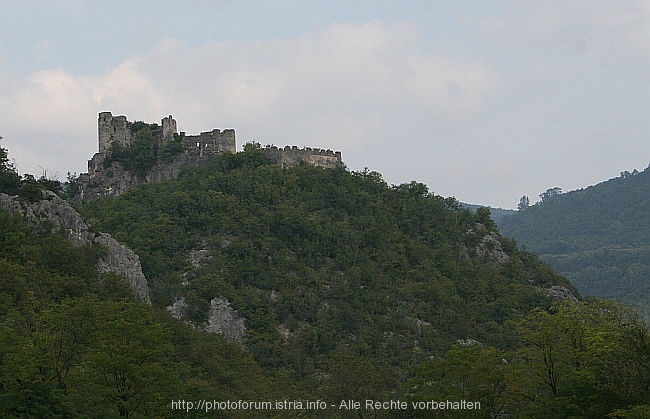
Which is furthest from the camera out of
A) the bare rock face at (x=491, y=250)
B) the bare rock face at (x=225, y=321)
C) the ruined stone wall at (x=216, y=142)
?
the ruined stone wall at (x=216, y=142)

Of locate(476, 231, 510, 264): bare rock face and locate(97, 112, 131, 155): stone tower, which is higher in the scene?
locate(97, 112, 131, 155): stone tower

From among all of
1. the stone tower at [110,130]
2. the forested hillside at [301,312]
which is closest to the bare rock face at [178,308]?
the forested hillside at [301,312]

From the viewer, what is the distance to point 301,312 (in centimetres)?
6088

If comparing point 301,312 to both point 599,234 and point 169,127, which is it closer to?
point 169,127

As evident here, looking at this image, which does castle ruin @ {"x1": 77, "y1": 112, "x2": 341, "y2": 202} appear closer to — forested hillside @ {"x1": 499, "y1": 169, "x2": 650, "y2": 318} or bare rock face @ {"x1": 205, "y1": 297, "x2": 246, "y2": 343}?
bare rock face @ {"x1": 205, "y1": 297, "x2": 246, "y2": 343}

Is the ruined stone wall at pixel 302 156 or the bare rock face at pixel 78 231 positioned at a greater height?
the ruined stone wall at pixel 302 156

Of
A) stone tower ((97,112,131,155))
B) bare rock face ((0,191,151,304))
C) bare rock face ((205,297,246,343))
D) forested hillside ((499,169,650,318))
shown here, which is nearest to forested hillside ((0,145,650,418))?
bare rock face ((205,297,246,343))

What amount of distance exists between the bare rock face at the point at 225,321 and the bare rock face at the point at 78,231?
5205 mm

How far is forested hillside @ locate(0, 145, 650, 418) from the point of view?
109 feet

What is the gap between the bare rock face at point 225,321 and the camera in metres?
57.5

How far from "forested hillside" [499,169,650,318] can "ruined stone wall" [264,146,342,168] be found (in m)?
48.3

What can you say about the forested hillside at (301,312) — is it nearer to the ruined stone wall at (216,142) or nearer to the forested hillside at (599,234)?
the ruined stone wall at (216,142)

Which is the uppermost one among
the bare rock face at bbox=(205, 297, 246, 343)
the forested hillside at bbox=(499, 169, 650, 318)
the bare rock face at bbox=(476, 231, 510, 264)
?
the forested hillside at bbox=(499, 169, 650, 318)

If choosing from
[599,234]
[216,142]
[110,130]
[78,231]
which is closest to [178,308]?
[78,231]
